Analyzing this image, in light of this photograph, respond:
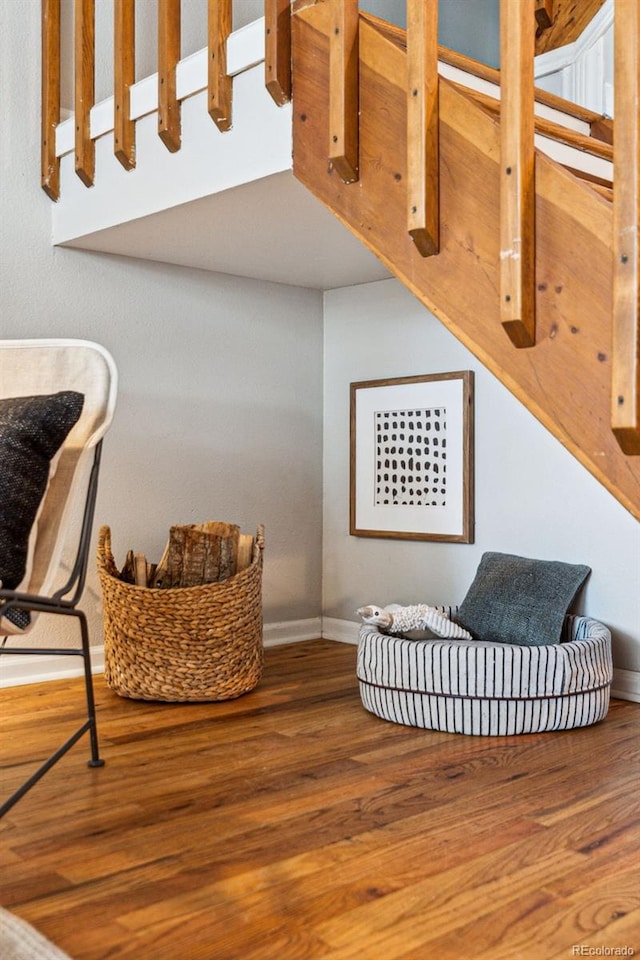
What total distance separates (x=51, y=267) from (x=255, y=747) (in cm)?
197

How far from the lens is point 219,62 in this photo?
2.59 meters

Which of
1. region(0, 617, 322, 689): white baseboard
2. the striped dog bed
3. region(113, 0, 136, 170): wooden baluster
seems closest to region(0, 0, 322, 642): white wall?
region(0, 617, 322, 689): white baseboard

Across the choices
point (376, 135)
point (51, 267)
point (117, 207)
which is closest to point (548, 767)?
point (376, 135)

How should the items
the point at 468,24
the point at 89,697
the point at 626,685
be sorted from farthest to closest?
the point at 468,24 → the point at 626,685 → the point at 89,697

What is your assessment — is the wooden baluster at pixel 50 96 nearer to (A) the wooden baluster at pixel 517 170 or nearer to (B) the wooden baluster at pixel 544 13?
(B) the wooden baluster at pixel 544 13

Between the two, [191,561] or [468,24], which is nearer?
[191,561]

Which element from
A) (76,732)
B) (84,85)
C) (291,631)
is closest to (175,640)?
(76,732)

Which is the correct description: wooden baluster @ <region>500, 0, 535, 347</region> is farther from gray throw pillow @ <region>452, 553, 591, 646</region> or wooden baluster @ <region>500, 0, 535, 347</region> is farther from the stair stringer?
gray throw pillow @ <region>452, 553, 591, 646</region>

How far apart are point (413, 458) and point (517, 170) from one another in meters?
2.33

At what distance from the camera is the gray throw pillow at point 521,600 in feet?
10.00

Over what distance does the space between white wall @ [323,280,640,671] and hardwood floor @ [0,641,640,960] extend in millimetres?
593

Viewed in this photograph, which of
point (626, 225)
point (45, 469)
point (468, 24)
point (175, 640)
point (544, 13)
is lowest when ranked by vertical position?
point (175, 640)

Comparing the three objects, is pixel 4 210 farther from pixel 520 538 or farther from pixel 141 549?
pixel 520 538

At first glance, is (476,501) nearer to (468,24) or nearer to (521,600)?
(521,600)
